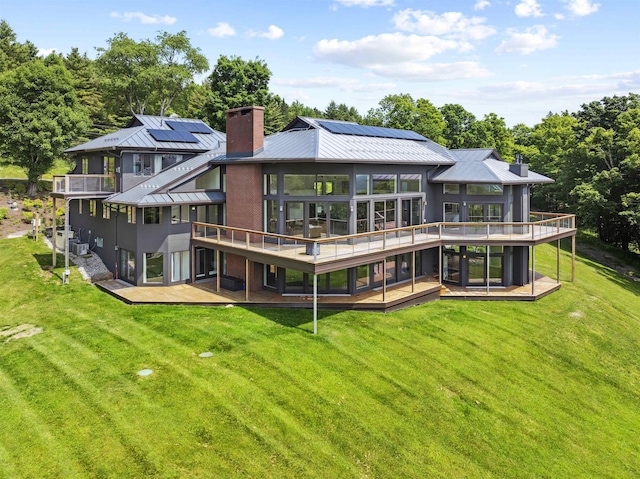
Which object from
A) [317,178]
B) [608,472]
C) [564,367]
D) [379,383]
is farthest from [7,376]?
[564,367]

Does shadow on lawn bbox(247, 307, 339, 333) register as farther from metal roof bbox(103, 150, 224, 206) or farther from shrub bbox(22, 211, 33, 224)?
shrub bbox(22, 211, 33, 224)

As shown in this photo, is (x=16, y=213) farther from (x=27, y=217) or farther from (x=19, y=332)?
(x=19, y=332)

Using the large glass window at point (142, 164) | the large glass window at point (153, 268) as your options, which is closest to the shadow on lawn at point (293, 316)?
the large glass window at point (153, 268)

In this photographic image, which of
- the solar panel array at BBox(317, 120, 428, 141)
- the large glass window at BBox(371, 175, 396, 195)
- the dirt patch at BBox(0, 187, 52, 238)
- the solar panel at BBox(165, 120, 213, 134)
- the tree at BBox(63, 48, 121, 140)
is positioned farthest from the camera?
the tree at BBox(63, 48, 121, 140)

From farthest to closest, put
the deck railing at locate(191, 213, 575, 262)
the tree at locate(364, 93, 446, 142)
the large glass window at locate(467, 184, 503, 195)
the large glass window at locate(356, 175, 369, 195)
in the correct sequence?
the tree at locate(364, 93, 446, 142), the large glass window at locate(467, 184, 503, 195), the large glass window at locate(356, 175, 369, 195), the deck railing at locate(191, 213, 575, 262)

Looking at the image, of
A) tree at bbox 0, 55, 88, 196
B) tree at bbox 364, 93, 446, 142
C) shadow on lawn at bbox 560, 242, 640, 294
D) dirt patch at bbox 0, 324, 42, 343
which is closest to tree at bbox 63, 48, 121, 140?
tree at bbox 0, 55, 88, 196

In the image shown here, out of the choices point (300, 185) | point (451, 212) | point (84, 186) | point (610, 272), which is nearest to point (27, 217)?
point (84, 186)
